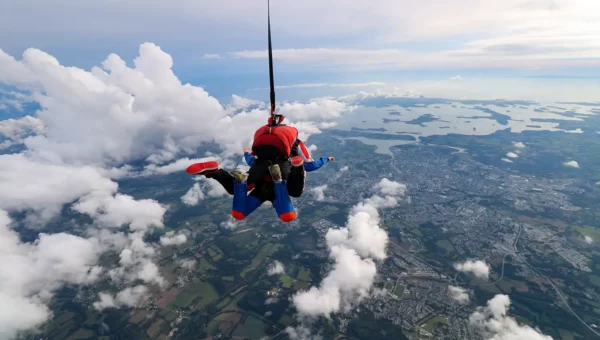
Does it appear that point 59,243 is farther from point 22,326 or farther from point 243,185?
point 243,185

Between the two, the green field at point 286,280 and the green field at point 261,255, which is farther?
the green field at point 261,255

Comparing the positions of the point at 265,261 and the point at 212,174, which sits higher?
the point at 212,174

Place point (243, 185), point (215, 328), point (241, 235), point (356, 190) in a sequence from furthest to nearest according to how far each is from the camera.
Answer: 1. point (356, 190)
2. point (241, 235)
3. point (215, 328)
4. point (243, 185)

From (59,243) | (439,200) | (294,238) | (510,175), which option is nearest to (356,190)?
(439,200)

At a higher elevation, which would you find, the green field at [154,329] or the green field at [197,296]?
the green field at [197,296]

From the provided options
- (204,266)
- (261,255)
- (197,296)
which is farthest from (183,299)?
(261,255)

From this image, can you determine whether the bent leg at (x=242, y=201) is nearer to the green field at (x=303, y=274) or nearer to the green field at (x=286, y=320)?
the green field at (x=286, y=320)

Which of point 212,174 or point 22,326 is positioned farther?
point 22,326

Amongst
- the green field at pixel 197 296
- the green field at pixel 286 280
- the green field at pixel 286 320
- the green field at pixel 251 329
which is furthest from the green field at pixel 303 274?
the green field at pixel 197 296
